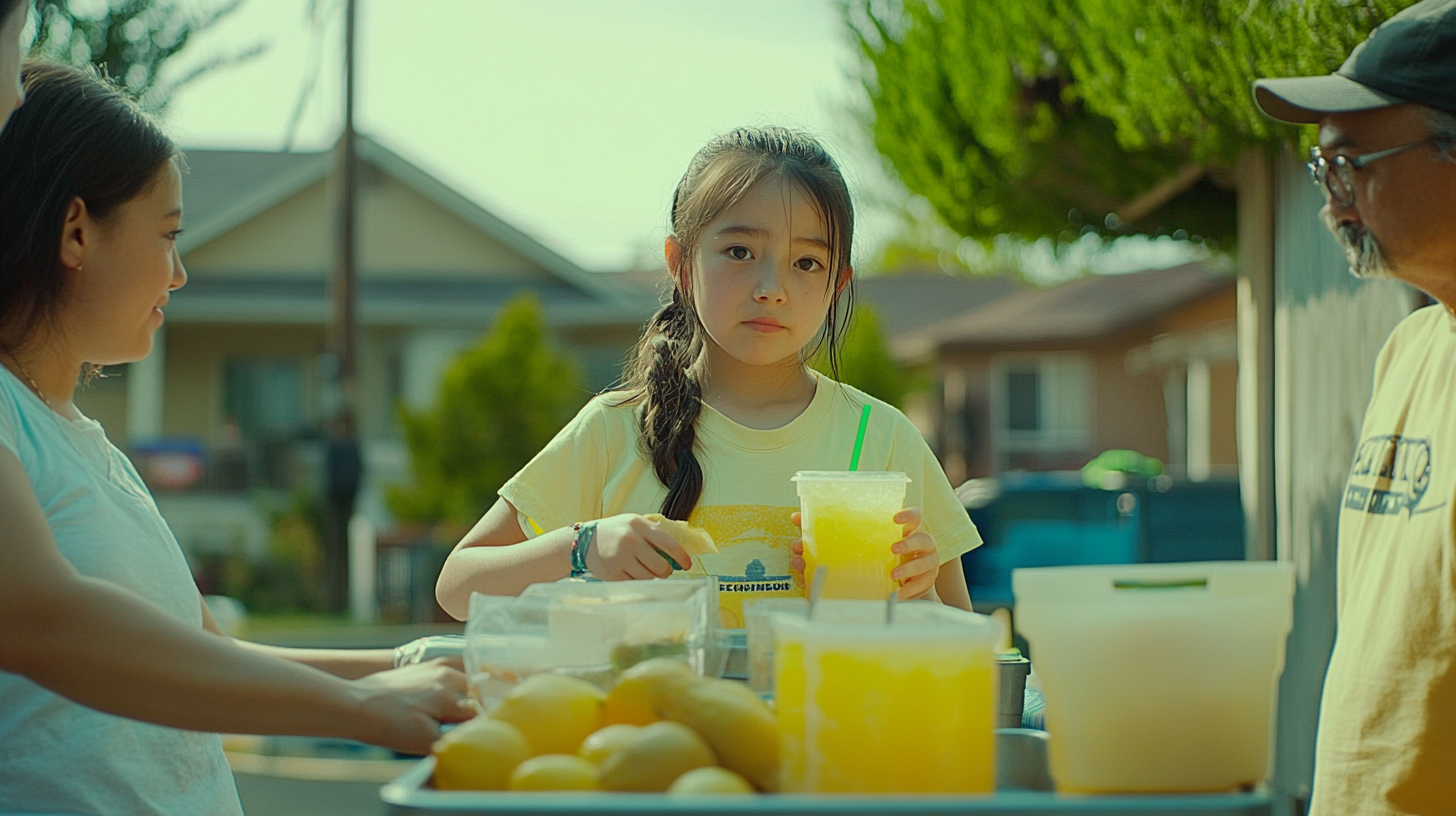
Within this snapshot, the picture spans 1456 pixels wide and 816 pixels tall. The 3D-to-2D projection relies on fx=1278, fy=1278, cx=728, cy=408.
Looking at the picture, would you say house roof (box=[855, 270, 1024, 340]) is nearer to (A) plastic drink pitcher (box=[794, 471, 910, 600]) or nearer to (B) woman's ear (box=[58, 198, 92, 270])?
(A) plastic drink pitcher (box=[794, 471, 910, 600])

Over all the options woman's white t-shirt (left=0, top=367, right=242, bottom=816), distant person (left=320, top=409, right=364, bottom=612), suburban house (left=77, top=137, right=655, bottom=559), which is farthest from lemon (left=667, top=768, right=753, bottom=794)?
suburban house (left=77, top=137, right=655, bottom=559)

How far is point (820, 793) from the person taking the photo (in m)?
1.16

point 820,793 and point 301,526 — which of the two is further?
point 301,526

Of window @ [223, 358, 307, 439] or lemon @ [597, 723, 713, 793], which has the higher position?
window @ [223, 358, 307, 439]

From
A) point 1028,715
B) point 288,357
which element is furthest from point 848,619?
point 288,357

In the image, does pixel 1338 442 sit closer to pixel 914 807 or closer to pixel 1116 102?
pixel 1116 102

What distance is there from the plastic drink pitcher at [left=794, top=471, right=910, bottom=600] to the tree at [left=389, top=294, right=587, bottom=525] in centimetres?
1501

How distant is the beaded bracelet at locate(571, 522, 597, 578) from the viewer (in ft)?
5.90

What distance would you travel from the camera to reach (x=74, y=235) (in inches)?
69.6

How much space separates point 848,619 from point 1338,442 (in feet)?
15.8

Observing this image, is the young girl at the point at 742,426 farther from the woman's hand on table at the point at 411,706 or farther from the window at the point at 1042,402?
the window at the point at 1042,402

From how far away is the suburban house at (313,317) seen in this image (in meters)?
21.0

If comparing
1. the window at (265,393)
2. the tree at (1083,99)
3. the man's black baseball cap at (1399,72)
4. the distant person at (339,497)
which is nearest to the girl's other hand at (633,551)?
the man's black baseball cap at (1399,72)

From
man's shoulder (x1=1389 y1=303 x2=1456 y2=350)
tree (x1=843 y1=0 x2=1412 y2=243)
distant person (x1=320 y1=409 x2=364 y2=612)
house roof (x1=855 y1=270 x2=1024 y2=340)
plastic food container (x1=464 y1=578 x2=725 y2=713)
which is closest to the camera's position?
plastic food container (x1=464 y1=578 x2=725 y2=713)
